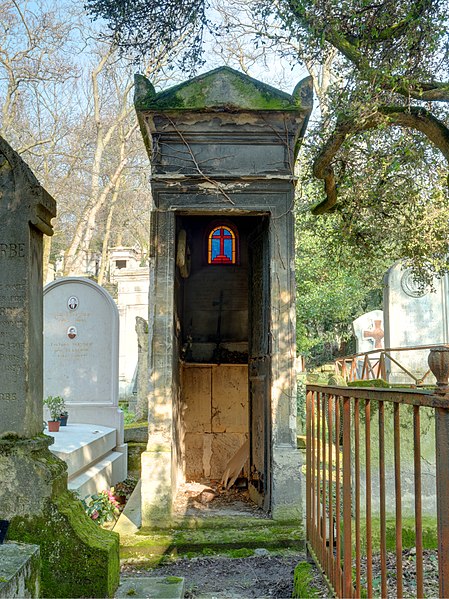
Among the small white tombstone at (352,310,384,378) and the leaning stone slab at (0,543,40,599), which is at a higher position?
the small white tombstone at (352,310,384,378)

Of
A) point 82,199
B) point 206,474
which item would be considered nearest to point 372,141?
point 206,474

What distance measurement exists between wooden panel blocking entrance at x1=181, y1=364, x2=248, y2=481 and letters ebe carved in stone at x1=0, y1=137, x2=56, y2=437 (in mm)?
4211

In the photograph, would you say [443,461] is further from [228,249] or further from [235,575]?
[228,249]

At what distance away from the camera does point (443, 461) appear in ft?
5.33

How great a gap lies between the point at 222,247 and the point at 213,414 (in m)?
2.37

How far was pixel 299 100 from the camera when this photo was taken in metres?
5.68

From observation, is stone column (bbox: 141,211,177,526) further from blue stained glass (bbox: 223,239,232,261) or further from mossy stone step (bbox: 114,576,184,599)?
blue stained glass (bbox: 223,239,232,261)

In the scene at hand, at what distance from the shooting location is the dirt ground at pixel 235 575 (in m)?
4.16

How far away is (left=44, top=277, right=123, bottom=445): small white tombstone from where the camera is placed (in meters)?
8.58

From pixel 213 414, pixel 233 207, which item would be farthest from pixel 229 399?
pixel 233 207

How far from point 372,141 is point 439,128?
1.05 metres

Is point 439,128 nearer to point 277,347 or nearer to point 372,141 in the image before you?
point 372,141

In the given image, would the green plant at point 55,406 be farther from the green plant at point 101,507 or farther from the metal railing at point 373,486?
the metal railing at point 373,486

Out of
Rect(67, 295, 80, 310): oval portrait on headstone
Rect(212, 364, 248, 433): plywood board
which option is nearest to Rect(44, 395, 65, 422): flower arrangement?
Rect(67, 295, 80, 310): oval portrait on headstone
